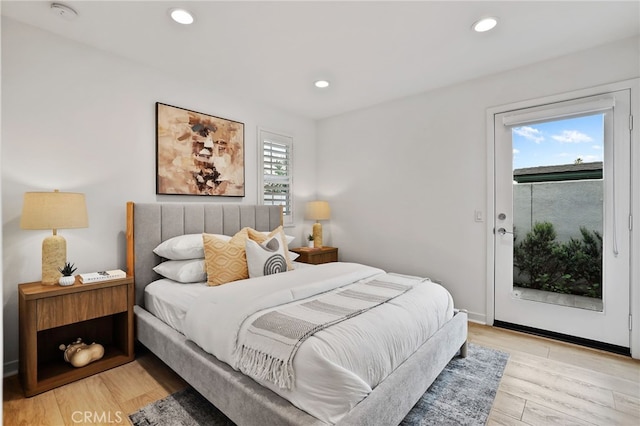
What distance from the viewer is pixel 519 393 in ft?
7.20

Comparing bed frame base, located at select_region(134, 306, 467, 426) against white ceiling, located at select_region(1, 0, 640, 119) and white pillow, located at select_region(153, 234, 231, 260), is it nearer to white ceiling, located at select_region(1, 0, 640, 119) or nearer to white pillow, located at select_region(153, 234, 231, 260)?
white pillow, located at select_region(153, 234, 231, 260)

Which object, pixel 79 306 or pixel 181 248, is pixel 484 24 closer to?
pixel 181 248

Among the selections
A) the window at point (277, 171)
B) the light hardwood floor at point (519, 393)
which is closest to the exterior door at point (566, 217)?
the light hardwood floor at point (519, 393)

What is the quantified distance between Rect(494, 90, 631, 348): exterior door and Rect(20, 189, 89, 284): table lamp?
3.59 metres

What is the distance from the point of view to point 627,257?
2.71 m

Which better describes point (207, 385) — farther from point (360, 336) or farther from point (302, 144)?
point (302, 144)

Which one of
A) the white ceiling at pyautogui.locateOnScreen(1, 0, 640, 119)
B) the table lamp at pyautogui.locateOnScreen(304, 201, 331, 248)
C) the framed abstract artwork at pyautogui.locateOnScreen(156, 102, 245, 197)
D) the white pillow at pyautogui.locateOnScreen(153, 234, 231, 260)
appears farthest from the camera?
the table lamp at pyautogui.locateOnScreen(304, 201, 331, 248)

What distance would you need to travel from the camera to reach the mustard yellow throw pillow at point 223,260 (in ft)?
8.71

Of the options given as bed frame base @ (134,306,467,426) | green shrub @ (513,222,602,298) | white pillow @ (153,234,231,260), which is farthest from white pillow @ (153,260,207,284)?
green shrub @ (513,222,602,298)

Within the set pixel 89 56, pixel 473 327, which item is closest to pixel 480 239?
pixel 473 327

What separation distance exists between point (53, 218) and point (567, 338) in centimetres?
418

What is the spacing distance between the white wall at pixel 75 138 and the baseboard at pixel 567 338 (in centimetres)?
336

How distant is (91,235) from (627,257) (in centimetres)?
437

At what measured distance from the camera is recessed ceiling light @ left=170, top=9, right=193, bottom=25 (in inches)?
89.8
